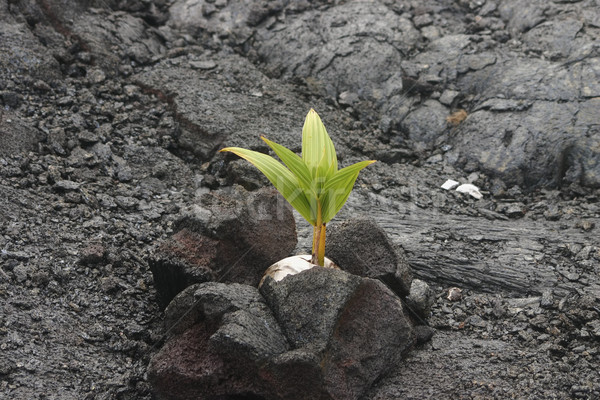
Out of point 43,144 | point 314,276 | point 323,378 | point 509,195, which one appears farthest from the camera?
point 509,195

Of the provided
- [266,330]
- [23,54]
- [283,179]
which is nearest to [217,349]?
[266,330]

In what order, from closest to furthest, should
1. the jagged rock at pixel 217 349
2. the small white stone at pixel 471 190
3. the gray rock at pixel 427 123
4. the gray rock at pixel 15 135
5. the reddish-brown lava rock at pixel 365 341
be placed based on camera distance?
1. the jagged rock at pixel 217 349
2. the reddish-brown lava rock at pixel 365 341
3. the gray rock at pixel 15 135
4. the small white stone at pixel 471 190
5. the gray rock at pixel 427 123

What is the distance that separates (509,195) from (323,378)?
2.89m

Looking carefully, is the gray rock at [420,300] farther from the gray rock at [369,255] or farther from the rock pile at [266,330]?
the rock pile at [266,330]

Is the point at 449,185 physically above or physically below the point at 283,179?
below

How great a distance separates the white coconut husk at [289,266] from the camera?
337cm

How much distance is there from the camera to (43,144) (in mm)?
4691

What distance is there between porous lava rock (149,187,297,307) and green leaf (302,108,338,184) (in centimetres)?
48

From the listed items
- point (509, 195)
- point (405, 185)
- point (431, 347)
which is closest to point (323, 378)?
point (431, 347)

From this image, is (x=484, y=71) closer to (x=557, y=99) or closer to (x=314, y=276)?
(x=557, y=99)

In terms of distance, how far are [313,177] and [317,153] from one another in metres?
0.14

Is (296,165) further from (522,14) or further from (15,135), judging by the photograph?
(522,14)

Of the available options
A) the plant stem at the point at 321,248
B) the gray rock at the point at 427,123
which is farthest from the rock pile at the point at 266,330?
Answer: the gray rock at the point at 427,123

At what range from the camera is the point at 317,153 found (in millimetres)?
3361
